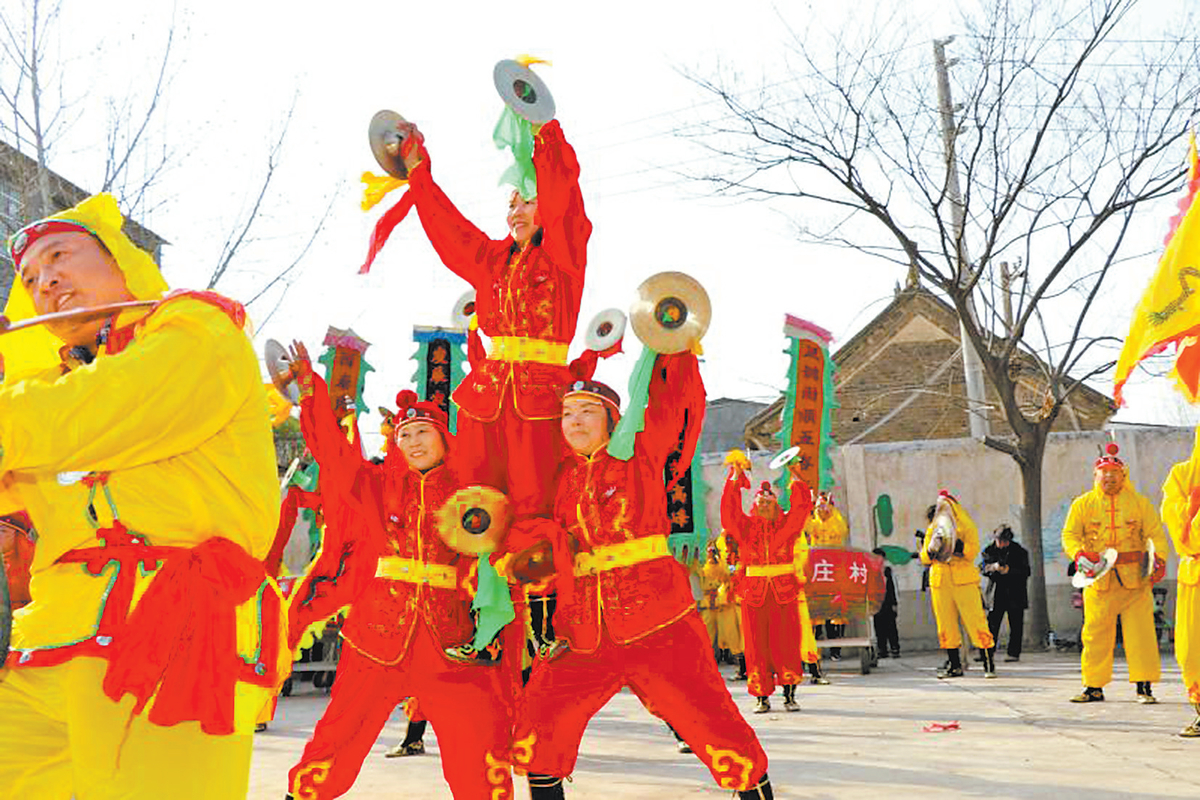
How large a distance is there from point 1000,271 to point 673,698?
42.4 feet

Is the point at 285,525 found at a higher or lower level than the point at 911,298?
lower

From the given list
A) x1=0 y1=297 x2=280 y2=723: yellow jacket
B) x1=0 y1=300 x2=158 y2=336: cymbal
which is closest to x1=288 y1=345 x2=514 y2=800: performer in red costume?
x1=0 y1=300 x2=158 y2=336: cymbal

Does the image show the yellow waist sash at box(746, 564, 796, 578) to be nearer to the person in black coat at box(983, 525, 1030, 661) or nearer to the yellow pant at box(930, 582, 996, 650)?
the yellow pant at box(930, 582, 996, 650)

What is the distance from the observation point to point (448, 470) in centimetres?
496

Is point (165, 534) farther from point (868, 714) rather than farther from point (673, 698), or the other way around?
point (868, 714)

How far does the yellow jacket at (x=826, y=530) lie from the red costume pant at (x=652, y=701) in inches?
393

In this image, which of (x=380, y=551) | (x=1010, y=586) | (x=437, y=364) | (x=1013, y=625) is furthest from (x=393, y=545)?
(x=1013, y=625)

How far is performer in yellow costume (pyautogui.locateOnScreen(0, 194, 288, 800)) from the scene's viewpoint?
2.30 m

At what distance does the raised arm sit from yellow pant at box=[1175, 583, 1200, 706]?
20.6 ft

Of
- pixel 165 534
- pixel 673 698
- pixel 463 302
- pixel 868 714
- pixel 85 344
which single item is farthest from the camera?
pixel 868 714

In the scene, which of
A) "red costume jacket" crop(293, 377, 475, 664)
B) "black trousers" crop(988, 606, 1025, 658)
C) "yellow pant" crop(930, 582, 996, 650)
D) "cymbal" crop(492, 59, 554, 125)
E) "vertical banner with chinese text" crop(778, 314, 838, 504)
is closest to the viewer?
"cymbal" crop(492, 59, 554, 125)

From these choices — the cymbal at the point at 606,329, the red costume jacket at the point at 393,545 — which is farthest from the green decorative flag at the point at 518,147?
the red costume jacket at the point at 393,545

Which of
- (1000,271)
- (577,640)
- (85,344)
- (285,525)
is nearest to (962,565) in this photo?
(1000,271)

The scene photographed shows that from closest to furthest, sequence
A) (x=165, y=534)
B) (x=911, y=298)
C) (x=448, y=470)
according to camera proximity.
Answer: (x=165, y=534)
(x=448, y=470)
(x=911, y=298)
